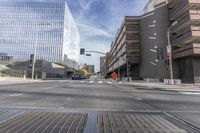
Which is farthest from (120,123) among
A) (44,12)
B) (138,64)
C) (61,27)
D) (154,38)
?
(44,12)

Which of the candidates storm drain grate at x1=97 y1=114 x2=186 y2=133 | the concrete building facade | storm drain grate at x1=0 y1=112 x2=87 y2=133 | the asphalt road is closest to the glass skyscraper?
the concrete building facade

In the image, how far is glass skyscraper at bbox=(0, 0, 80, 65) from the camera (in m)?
87.2

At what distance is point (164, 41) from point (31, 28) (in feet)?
237

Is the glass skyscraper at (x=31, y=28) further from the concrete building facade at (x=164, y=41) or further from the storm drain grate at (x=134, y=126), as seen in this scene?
the storm drain grate at (x=134, y=126)

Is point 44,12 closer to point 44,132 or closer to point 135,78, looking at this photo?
point 135,78

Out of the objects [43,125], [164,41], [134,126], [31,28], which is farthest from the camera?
[31,28]

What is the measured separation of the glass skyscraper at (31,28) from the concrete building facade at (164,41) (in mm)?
50120

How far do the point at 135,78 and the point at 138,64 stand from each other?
468cm

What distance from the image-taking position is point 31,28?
8762 cm

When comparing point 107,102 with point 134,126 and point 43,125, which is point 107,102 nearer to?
point 134,126

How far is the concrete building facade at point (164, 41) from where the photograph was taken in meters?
32.0

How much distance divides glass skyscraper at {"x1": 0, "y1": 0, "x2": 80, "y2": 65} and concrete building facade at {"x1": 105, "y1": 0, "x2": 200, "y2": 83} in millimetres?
50120

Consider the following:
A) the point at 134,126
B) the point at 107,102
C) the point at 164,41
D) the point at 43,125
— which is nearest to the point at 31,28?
the point at 164,41

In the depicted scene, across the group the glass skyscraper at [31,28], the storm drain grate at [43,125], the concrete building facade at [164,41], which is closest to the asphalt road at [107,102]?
the storm drain grate at [43,125]
